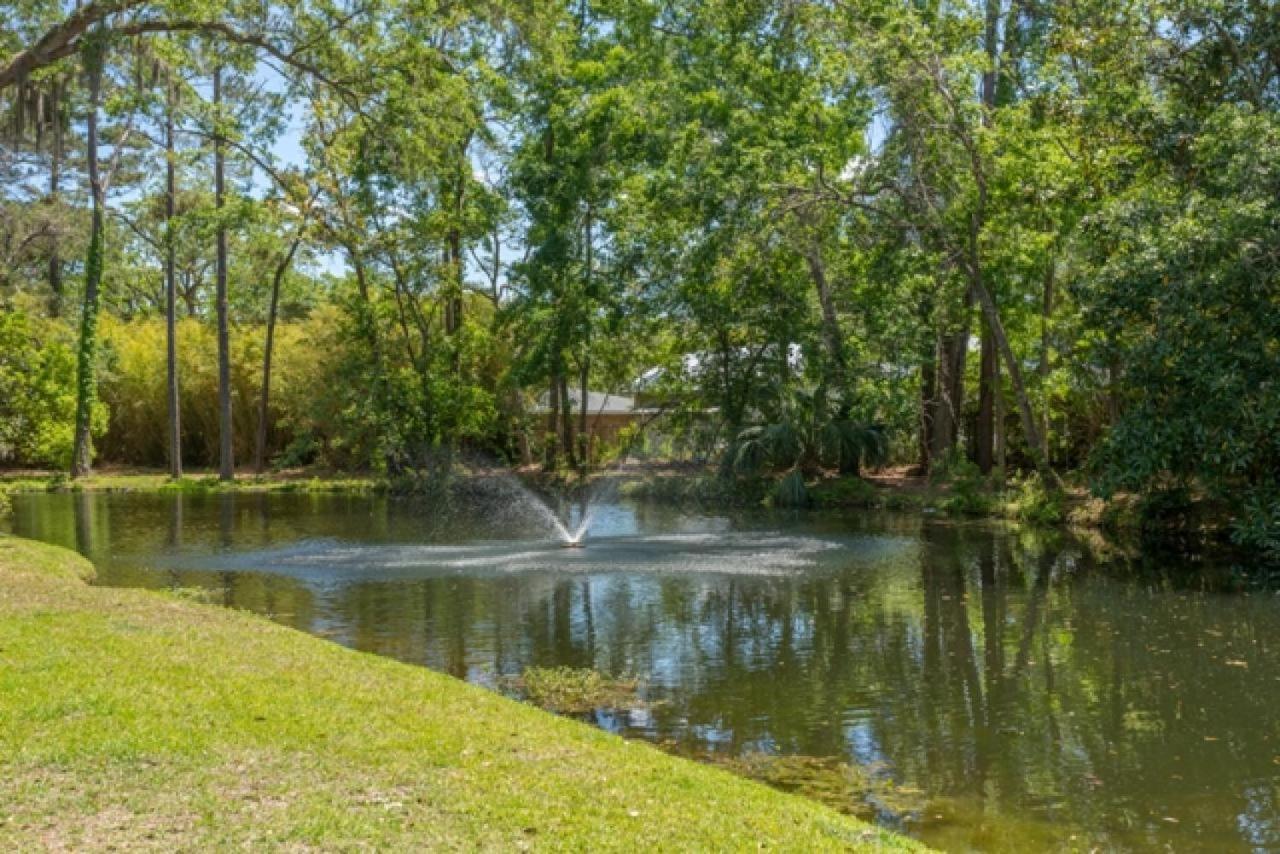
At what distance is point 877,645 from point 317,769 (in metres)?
7.06

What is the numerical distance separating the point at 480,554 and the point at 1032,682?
416 inches

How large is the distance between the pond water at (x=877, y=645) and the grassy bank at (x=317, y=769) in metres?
1.40

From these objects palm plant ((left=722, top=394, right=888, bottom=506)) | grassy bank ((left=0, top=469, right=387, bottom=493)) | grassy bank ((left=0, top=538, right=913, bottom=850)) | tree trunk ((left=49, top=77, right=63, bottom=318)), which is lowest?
grassy bank ((left=0, top=538, right=913, bottom=850))

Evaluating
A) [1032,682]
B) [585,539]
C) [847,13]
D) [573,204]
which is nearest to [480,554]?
[585,539]

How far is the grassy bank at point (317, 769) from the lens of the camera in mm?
5098

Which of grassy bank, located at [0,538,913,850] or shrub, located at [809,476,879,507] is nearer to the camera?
grassy bank, located at [0,538,913,850]

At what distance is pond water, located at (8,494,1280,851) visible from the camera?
724cm

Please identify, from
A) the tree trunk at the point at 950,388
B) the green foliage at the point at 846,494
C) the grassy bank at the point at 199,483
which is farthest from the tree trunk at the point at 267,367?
the tree trunk at the point at 950,388

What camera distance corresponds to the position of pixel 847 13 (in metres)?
21.9

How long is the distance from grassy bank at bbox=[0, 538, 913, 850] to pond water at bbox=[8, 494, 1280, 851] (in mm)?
1396

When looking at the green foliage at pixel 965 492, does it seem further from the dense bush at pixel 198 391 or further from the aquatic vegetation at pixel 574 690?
the dense bush at pixel 198 391

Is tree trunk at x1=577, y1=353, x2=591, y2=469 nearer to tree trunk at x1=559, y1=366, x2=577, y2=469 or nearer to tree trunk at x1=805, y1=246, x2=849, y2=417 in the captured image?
tree trunk at x1=559, y1=366, x2=577, y2=469

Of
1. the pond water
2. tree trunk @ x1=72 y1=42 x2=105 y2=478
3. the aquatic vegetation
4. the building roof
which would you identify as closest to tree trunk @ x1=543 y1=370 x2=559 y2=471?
the building roof

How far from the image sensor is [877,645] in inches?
461
